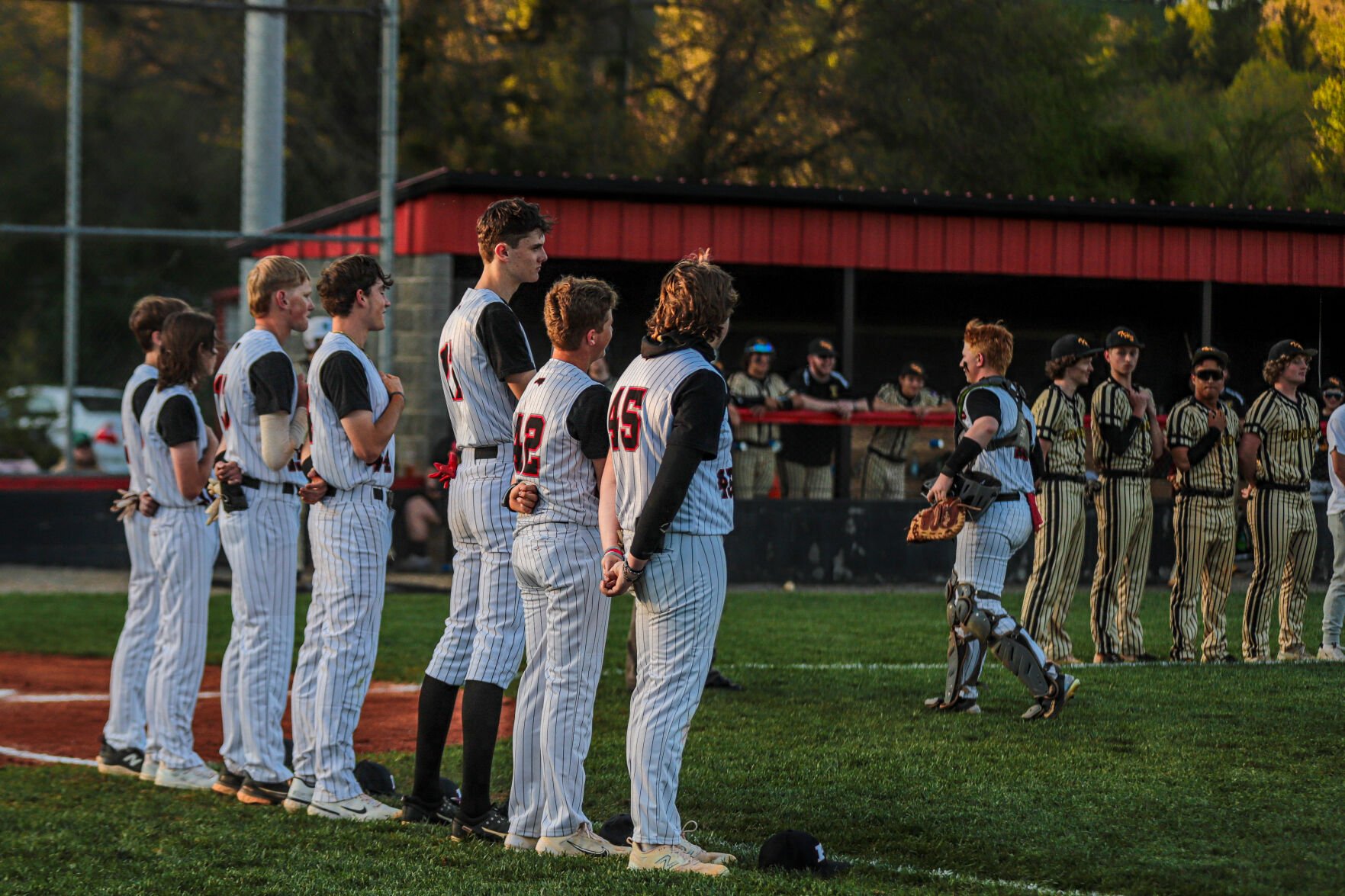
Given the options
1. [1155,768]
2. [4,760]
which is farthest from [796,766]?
[4,760]

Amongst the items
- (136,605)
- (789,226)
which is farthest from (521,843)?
(789,226)

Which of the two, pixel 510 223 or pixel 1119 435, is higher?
pixel 510 223

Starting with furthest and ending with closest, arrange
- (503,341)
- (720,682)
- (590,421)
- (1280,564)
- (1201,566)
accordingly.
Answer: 1. (1201,566)
2. (1280,564)
3. (720,682)
4. (503,341)
5. (590,421)

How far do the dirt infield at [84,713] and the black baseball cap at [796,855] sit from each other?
2.47 meters

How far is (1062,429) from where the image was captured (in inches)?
357

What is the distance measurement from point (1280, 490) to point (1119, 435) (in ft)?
3.21

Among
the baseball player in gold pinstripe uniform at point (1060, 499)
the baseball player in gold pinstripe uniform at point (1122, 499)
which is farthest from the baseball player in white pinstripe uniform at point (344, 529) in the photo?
the baseball player in gold pinstripe uniform at point (1122, 499)

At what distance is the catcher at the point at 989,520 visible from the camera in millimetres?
6926

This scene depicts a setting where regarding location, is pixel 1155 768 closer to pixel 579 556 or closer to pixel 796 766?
pixel 796 766

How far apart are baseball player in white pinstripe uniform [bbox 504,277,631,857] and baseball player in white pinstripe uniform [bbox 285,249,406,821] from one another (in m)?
0.83

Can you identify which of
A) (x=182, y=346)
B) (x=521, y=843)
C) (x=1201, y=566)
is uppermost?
(x=182, y=346)

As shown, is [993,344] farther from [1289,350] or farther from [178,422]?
[178,422]

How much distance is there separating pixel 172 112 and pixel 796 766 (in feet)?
92.6

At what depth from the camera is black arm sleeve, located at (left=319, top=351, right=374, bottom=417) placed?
5.32m
